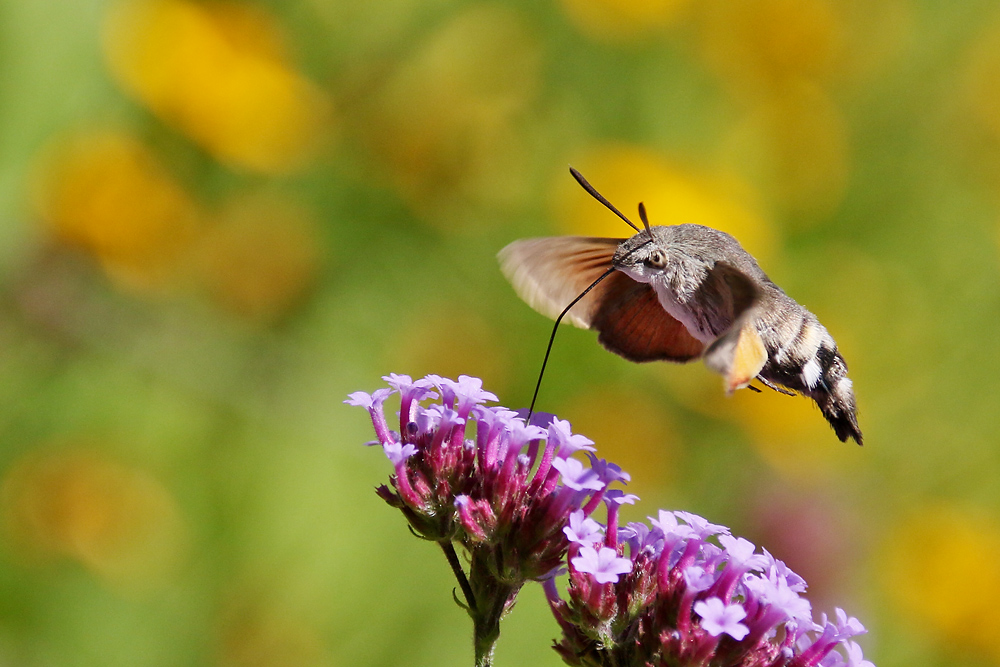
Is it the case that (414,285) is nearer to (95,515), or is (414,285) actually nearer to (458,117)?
(458,117)

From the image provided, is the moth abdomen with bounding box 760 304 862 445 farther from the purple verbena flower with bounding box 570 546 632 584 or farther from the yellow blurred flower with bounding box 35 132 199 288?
the yellow blurred flower with bounding box 35 132 199 288

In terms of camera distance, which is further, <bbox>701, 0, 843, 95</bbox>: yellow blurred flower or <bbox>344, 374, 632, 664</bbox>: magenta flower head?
<bbox>701, 0, 843, 95</bbox>: yellow blurred flower

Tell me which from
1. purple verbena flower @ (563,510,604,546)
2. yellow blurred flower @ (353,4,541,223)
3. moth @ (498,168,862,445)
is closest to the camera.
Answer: purple verbena flower @ (563,510,604,546)

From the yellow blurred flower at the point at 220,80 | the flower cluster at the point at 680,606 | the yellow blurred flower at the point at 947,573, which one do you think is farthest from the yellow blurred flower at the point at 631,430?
the flower cluster at the point at 680,606

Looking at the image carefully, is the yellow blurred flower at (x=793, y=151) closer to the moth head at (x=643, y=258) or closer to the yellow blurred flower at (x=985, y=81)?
the yellow blurred flower at (x=985, y=81)

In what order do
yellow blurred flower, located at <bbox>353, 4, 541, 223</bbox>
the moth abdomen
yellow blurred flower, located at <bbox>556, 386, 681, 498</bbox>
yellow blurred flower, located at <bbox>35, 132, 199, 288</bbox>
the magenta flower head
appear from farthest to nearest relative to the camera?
yellow blurred flower, located at <bbox>353, 4, 541, 223</bbox>, yellow blurred flower, located at <bbox>556, 386, 681, 498</bbox>, yellow blurred flower, located at <bbox>35, 132, 199, 288</bbox>, the moth abdomen, the magenta flower head

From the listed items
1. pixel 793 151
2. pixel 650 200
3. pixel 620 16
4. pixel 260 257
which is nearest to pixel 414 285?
pixel 260 257

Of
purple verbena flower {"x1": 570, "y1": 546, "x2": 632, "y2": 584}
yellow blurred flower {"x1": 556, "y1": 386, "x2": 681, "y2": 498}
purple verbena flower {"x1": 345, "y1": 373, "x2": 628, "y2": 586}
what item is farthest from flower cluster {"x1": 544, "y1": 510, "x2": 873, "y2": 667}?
yellow blurred flower {"x1": 556, "y1": 386, "x2": 681, "y2": 498}
